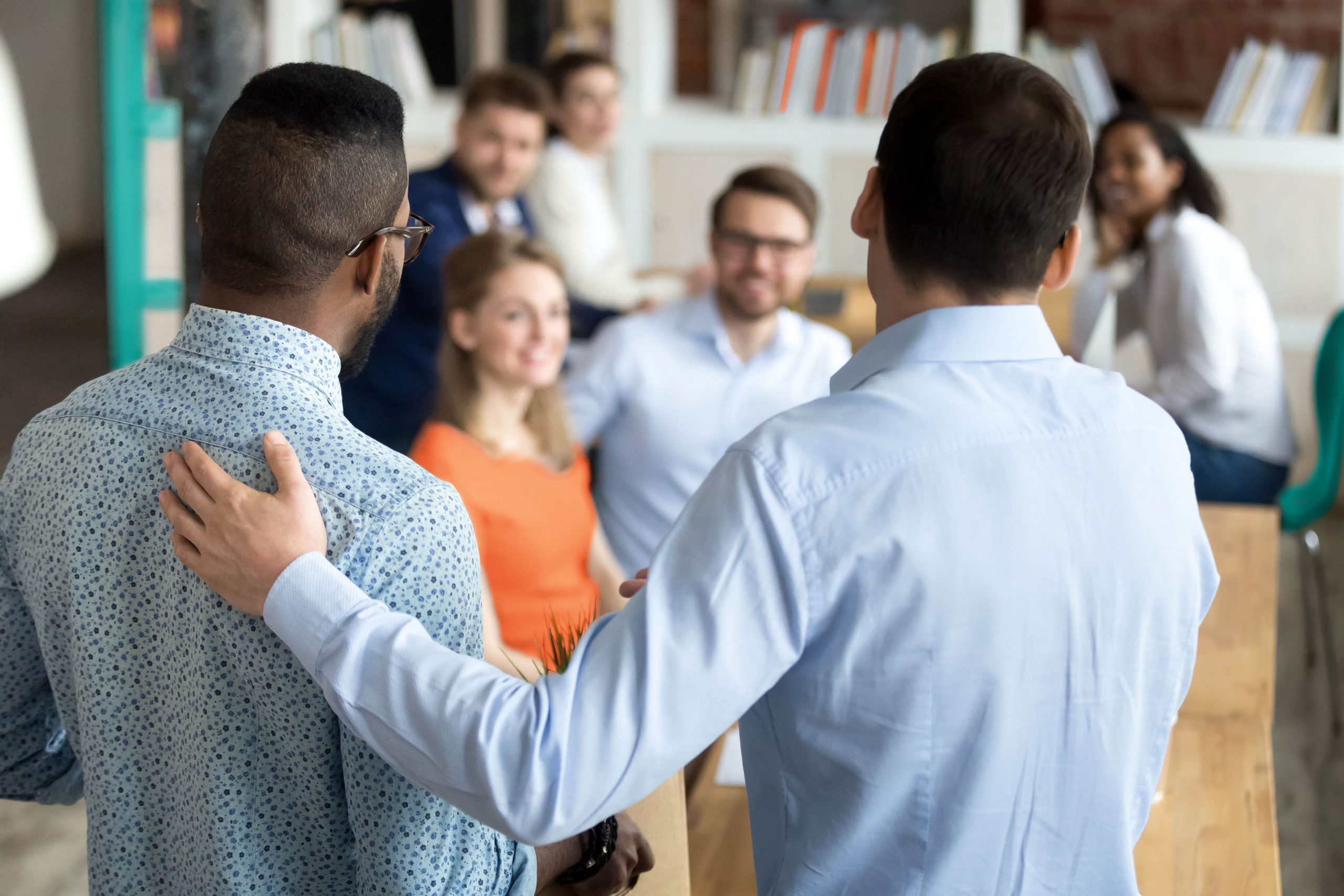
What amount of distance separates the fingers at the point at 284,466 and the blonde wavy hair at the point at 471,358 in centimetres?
136

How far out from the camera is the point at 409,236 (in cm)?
103

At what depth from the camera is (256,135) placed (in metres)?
0.92

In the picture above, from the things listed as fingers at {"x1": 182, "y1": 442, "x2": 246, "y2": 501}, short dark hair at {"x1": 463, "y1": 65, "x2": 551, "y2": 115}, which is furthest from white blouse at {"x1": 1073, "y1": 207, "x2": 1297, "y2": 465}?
fingers at {"x1": 182, "y1": 442, "x2": 246, "y2": 501}

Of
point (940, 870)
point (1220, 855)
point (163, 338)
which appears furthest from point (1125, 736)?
point (163, 338)

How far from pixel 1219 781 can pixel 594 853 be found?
111 centimetres

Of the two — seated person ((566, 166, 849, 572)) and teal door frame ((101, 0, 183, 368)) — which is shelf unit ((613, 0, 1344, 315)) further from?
seated person ((566, 166, 849, 572))

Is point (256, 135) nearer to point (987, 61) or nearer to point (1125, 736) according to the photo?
point (987, 61)

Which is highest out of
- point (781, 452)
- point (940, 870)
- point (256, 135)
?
point (256, 135)

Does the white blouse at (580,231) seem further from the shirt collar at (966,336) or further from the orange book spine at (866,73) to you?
the shirt collar at (966,336)

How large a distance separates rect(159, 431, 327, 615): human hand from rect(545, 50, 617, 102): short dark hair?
3624mm

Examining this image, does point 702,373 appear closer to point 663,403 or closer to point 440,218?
point 663,403

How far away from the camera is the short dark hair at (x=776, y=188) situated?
2.80m

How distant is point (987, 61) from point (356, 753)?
711 mm

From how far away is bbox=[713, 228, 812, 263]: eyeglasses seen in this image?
Answer: 9.00ft
